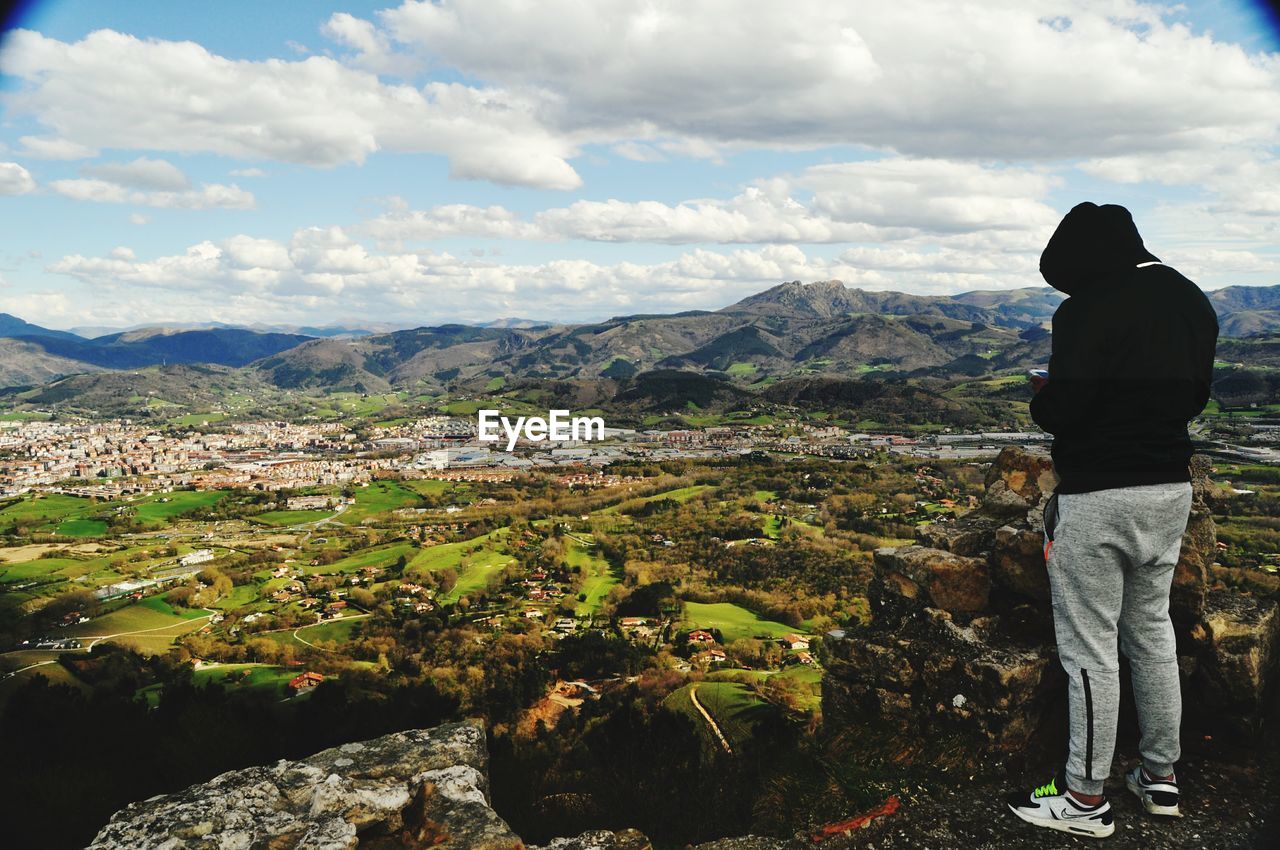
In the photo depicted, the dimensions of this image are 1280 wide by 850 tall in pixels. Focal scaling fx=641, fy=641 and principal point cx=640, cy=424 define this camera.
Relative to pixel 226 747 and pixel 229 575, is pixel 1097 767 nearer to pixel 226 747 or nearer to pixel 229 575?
pixel 226 747

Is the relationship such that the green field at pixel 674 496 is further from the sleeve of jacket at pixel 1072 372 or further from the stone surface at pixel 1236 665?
the sleeve of jacket at pixel 1072 372

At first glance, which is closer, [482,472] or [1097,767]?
[1097,767]

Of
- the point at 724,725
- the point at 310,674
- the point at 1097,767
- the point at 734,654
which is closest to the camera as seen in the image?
the point at 1097,767

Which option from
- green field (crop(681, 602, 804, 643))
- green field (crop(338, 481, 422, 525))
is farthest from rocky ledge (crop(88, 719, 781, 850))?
green field (crop(338, 481, 422, 525))

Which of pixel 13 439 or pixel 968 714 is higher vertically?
pixel 968 714

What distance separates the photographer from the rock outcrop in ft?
14.7

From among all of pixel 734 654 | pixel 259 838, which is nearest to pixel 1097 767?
pixel 259 838

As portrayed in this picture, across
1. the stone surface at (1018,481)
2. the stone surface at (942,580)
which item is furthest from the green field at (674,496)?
the stone surface at (942,580)

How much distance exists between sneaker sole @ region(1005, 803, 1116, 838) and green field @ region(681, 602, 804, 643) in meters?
10.4

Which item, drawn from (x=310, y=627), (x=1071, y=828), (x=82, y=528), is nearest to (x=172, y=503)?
(x=82, y=528)

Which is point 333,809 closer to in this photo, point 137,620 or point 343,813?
point 343,813

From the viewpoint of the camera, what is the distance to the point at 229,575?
28.9 m

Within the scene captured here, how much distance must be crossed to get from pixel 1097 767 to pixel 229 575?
33.2 m

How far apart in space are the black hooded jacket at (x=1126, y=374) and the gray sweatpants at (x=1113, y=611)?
0.14 m
